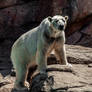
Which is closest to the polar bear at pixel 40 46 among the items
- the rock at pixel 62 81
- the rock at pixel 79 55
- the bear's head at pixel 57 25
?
the bear's head at pixel 57 25

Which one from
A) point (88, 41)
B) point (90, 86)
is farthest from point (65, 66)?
point (88, 41)

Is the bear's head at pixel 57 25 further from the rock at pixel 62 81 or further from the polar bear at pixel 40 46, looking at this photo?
the rock at pixel 62 81

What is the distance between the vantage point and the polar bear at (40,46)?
23.7 ft

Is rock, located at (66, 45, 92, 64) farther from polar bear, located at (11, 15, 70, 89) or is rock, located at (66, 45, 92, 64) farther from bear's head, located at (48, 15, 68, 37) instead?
bear's head, located at (48, 15, 68, 37)

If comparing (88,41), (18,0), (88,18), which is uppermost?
(18,0)

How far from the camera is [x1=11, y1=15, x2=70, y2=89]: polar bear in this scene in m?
7.24

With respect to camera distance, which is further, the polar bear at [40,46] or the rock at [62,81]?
the polar bear at [40,46]

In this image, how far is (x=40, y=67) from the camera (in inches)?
290

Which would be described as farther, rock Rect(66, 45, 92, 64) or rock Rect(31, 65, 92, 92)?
rock Rect(66, 45, 92, 64)

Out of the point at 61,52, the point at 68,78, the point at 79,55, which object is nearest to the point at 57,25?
the point at 61,52

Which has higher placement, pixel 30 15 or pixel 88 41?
pixel 30 15

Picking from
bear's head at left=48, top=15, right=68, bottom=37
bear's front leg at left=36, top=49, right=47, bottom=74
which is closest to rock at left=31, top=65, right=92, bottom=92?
bear's front leg at left=36, top=49, right=47, bottom=74

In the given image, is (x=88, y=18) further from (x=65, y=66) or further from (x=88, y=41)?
(x=65, y=66)

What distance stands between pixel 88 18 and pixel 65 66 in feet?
31.3
